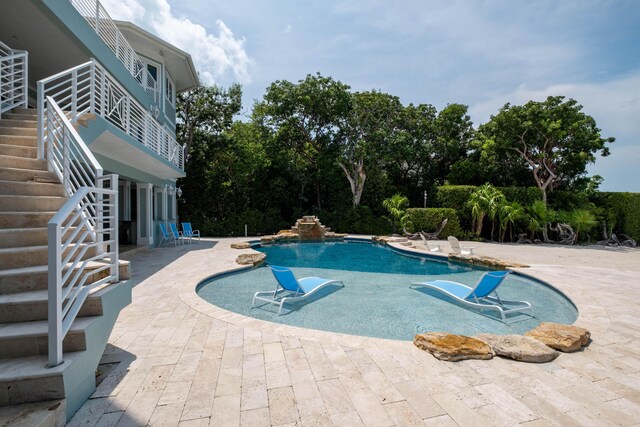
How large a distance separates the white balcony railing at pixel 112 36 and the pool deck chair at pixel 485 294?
36.3 ft

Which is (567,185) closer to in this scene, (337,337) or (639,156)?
(639,156)

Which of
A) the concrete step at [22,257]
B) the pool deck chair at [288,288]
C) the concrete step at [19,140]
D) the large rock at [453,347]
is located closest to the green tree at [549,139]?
the pool deck chair at [288,288]

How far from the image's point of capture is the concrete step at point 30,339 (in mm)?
2242

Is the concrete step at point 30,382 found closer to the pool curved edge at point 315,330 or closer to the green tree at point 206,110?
the pool curved edge at point 315,330

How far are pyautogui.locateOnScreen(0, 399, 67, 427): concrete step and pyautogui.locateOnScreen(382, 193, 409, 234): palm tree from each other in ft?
56.4

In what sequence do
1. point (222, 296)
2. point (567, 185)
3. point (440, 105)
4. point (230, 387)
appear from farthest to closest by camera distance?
point (440, 105), point (567, 185), point (222, 296), point (230, 387)

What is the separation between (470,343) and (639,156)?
81.0 ft

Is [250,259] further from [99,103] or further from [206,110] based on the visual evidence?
[206,110]

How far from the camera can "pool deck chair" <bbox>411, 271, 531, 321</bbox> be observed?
5840 mm

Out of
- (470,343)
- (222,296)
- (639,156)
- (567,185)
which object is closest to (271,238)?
(222,296)

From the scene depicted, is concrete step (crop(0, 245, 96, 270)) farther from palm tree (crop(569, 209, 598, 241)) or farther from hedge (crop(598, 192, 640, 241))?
hedge (crop(598, 192, 640, 241))

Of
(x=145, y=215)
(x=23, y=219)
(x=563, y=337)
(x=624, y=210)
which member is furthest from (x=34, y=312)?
(x=624, y=210)

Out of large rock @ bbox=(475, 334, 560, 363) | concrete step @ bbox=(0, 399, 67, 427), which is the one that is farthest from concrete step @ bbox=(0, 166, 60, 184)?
large rock @ bbox=(475, 334, 560, 363)

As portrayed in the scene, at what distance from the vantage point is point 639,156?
18984 mm
